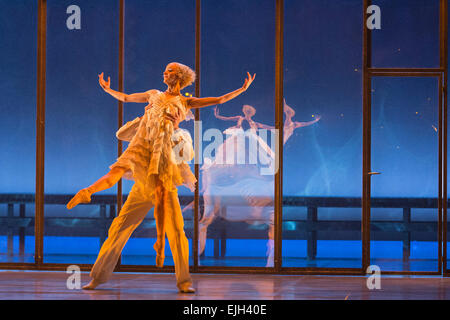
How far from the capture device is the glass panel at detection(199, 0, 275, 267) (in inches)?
249

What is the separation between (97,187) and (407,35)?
11.7 feet

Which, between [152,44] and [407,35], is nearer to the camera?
[407,35]

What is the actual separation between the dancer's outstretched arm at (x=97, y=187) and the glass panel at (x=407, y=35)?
9.73 ft

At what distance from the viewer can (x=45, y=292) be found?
4898 mm

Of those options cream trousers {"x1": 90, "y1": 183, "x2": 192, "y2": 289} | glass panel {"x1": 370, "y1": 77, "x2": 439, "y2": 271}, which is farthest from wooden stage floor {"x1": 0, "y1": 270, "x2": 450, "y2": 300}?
glass panel {"x1": 370, "y1": 77, "x2": 439, "y2": 271}

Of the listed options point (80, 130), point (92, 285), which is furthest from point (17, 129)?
point (92, 285)

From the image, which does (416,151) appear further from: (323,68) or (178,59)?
(178,59)

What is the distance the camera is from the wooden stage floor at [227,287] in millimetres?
4723

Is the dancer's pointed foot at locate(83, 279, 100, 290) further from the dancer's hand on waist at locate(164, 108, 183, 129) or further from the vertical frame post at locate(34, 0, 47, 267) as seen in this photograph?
the vertical frame post at locate(34, 0, 47, 267)

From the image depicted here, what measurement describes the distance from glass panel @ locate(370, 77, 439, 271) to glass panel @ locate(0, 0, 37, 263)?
354 cm

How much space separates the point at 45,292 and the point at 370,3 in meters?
4.17

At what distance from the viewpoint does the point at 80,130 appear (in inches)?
257

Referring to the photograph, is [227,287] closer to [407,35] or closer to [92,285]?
[92,285]

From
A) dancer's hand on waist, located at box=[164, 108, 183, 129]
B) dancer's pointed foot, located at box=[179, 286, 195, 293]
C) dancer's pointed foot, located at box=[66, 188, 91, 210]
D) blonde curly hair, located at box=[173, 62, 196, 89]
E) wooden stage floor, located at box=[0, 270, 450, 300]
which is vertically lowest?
wooden stage floor, located at box=[0, 270, 450, 300]
